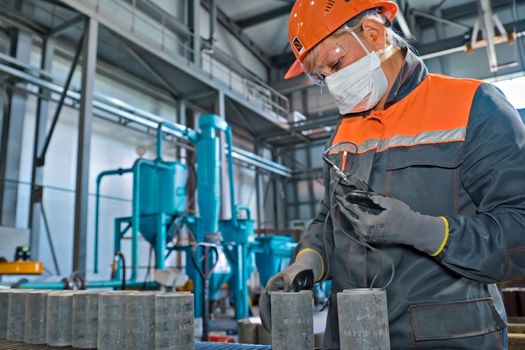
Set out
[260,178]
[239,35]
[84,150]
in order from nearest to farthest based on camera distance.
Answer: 1. [84,150]
2. [239,35]
3. [260,178]

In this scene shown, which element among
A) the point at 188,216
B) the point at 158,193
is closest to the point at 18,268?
the point at 158,193

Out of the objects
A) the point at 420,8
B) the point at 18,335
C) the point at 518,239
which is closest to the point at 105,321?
the point at 18,335

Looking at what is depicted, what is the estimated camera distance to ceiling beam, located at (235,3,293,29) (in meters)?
8.49

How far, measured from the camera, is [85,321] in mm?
1058

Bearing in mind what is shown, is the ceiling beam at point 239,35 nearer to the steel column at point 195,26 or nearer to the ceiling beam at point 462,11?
the steel column at point 195,26

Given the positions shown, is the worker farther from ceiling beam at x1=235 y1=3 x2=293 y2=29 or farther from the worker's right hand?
ceiling beam at x1=235 y1=3 x2=293 y2=29

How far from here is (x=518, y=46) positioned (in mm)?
7875

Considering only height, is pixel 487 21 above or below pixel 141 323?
above

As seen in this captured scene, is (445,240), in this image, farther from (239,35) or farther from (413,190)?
(239,35)

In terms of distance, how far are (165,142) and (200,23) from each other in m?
→ 2.25

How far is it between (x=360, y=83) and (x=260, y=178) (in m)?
8.85

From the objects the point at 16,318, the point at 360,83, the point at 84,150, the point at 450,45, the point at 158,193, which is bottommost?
the point at 16,318

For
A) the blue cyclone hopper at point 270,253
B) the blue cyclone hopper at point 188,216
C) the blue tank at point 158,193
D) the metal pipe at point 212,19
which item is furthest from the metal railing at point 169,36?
the blue cyclone hopper at point 270,253

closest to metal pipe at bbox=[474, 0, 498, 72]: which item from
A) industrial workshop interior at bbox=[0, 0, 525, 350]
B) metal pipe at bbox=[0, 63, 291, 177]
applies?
industrial workshop interior at bbox=[0, 0, 525, 350]
